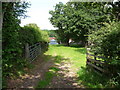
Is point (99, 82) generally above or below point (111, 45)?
below

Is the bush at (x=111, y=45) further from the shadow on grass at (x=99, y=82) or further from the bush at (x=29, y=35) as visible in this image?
the bush at (x=29, y=35)

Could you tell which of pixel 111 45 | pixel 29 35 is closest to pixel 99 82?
pixel 111 45

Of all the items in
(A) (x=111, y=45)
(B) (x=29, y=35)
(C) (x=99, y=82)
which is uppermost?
(B) (x=29, y=35)

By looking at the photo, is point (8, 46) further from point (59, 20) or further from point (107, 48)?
point (59, 20)

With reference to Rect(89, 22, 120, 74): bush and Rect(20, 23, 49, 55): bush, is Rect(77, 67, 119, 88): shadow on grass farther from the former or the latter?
Rect(20, 23, 49, 55): bush

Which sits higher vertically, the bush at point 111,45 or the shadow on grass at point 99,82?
the bush at point 111,45

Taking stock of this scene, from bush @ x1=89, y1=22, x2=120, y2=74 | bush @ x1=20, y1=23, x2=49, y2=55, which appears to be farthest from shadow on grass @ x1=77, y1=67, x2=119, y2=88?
bush @ x1=20, y1=23, x2=49, y2=55

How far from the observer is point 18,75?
541 cm

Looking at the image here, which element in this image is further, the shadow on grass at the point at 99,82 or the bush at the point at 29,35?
the bush at the point at 29,35

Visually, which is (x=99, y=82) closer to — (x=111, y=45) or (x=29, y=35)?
(x=111, y=45)

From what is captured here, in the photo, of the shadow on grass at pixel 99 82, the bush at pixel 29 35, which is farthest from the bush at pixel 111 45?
the bush at pixel 29 35

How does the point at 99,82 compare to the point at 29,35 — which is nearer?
the point at 99,82

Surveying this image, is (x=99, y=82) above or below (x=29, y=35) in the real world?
below

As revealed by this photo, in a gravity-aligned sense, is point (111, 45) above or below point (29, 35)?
below
